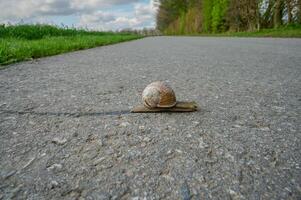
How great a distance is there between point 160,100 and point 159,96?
4 cm

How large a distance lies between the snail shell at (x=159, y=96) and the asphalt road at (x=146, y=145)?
0.09 metres

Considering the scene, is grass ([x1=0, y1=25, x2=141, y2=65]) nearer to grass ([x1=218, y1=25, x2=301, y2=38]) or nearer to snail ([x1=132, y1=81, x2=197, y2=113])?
snail ([x1=132, y1=81, x2=197, y2=113])

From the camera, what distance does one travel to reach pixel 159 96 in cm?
181

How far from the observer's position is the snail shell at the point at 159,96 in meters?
1.81

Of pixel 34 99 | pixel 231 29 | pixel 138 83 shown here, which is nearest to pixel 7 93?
pixel 34 99

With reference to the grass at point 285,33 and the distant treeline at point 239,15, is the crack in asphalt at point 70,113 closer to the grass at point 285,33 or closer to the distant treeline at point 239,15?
the grass at point 285,33

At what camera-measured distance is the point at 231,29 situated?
27.7 metres

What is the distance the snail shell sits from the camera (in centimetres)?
181

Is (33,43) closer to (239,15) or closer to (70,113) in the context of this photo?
(70,113)

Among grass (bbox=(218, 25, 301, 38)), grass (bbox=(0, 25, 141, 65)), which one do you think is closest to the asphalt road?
grass (bbox=(0, 25, 141, 65))

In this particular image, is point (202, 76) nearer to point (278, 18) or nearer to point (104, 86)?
point (104, 86)

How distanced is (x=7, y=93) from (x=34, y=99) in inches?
14.4

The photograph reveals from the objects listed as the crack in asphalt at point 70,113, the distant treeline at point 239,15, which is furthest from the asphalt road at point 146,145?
the distant treeline at point 239,15

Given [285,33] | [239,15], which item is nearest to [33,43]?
[285,33]
